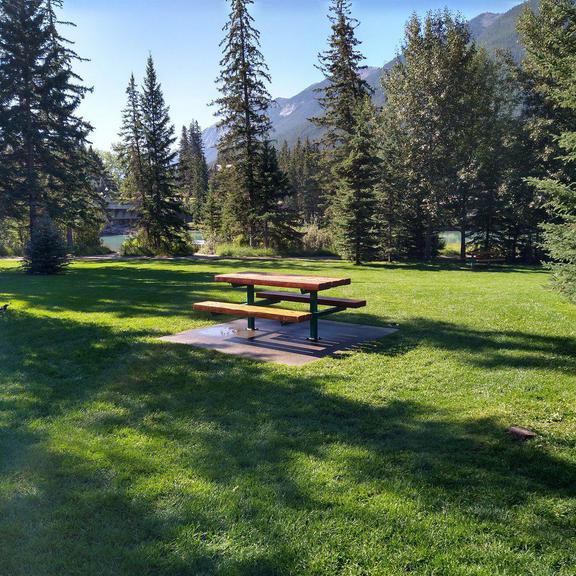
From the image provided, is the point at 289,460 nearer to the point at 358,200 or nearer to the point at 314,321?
the point at 314,321

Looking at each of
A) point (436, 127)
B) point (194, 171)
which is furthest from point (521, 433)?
point (194, 171)

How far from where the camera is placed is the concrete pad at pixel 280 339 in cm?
619

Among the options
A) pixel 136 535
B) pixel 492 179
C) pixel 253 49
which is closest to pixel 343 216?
pixel 492 179

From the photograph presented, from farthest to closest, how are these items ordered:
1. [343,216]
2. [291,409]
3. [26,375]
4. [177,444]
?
[343,216] → [26,375] → [291,409] → [177,444]

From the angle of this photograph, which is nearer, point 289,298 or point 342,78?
point 289,298

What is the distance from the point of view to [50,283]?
1409 cm

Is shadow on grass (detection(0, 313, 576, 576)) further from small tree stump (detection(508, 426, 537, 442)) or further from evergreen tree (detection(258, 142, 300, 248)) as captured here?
evergreen tree (detection(258, 142, 300, 248))

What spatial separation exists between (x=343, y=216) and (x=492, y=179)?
10430 mm

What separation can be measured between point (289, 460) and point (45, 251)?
16.2 meters

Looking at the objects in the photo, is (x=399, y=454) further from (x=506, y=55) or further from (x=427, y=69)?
(x=506, y=55)

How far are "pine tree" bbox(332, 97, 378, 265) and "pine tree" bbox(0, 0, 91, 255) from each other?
12.1 meters

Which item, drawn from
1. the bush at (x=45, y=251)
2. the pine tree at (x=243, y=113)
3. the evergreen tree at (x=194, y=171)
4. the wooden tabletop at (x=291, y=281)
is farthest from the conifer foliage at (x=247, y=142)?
the evergreen tree at (x=194, y=171)

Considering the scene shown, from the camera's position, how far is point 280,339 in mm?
7027

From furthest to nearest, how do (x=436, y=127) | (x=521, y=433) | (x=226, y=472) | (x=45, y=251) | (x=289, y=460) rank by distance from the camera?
(x=436, y=127)
(x=45, y=251)
(x=521, y=433)
(x=289, y=460)
(x=226, y=472)
